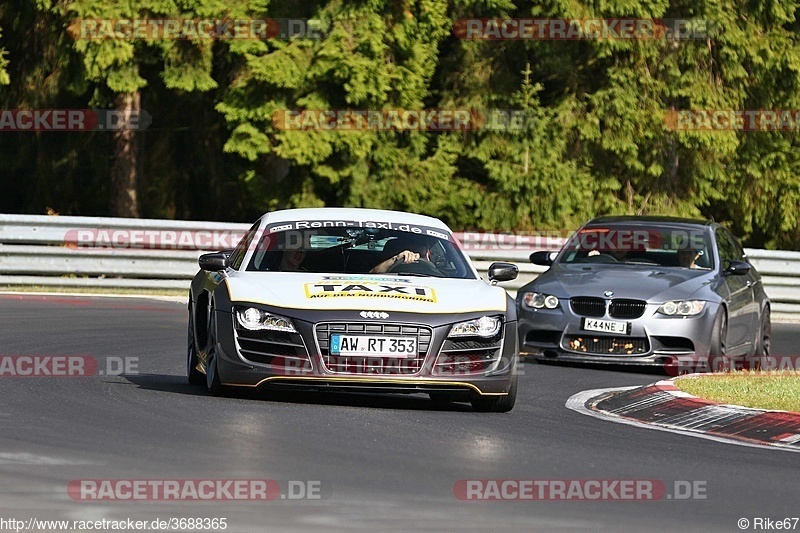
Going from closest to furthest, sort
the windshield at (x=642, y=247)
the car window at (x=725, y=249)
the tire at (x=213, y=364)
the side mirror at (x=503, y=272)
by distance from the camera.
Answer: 1. the tire at (x=213, y=364)
2. the side mirror at (x=503, y=272)
3. the windshield at (x=642, y=247)
4. the car window at (x=725, y=249)

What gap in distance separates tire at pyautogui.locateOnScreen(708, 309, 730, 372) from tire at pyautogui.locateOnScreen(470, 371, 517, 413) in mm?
4744

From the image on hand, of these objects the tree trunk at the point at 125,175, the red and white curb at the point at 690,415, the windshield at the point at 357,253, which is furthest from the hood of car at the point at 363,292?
the tree trunk at the point at 125,175

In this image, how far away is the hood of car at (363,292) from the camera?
34.5 ft

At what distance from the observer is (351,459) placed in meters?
8.40

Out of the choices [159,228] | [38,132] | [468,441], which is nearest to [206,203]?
[38,132]

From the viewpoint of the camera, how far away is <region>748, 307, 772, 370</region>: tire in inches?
663

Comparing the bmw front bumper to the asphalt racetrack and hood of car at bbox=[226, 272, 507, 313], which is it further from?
hood of car at bbox=[226, 272, 507, 313]

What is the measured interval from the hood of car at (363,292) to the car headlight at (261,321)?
7 centimetres

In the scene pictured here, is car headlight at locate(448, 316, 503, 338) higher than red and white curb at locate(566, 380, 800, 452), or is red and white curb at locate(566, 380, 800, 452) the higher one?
car headlight at locate(448, 316, 503, 338)

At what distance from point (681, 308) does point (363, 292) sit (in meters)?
5.36

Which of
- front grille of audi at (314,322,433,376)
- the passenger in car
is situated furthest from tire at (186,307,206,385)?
front grille of audi at (314,322,433,376)

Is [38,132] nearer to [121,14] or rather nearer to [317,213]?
[121,14]

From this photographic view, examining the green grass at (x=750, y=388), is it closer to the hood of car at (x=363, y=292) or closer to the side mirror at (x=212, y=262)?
the hood of car at (x=363, y=292)

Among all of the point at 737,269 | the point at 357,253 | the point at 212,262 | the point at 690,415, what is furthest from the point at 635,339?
the point at 212,262
